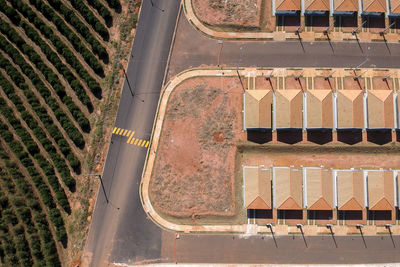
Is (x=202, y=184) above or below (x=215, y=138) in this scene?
below

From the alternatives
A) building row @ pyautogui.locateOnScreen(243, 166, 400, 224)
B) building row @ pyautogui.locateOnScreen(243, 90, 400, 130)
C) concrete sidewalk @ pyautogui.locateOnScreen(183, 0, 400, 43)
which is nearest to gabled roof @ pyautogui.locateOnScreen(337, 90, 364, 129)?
building row @ pyautogui.locateOnScreen(243, 90, 400, 130)

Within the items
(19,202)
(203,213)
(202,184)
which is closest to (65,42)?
(19,202)

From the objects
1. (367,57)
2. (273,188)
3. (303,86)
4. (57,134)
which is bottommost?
(273,188)

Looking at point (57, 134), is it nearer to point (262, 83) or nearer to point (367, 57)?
point (262, 83)

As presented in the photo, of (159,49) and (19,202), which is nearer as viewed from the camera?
(19,202)

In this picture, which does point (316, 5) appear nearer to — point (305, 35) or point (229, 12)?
point (305, 35)

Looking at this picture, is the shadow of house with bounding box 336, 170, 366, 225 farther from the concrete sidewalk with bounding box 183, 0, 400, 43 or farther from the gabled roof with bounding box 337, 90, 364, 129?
the concrete sidewalk with bounding box 183, 0, 400, 43
